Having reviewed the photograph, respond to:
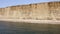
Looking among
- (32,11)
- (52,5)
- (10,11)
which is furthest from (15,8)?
(52,5)

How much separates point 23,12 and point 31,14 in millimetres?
1693

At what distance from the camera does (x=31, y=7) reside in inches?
1239

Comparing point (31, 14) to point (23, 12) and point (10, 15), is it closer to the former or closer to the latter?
point (23, 12)

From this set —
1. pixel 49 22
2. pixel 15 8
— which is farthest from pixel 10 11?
pixel 49 22

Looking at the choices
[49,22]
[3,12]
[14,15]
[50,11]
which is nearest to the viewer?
[49,22]

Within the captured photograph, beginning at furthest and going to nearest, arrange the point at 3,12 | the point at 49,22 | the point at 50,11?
the point at 3,12 < the point at 50,11 < the point at 49,22

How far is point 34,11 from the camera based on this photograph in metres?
31.1

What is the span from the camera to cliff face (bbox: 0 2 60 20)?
94.4 ft

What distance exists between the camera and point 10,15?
3247 cm

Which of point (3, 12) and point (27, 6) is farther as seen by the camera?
point (3, 12)

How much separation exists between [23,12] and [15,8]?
76.6 inches

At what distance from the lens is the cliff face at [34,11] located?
2878 centimetres

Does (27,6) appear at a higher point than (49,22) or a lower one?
higher

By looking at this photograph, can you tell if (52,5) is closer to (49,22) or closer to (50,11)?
(50,11)
